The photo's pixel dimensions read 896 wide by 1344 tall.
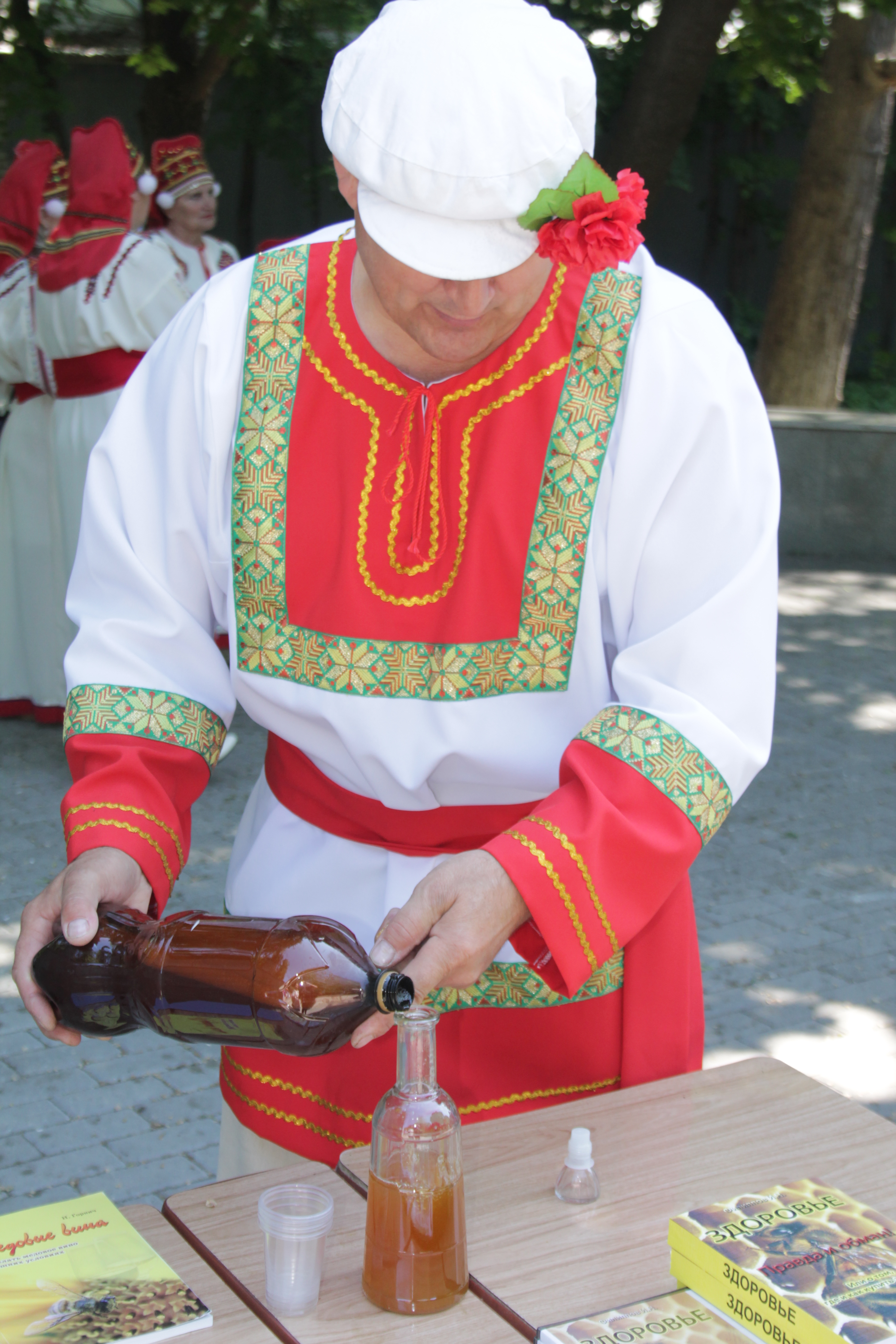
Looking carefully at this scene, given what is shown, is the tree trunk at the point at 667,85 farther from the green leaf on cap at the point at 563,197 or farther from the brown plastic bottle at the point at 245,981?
the brown plastic bottle at the point at 245,981

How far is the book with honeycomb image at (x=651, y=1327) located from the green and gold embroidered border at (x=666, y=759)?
0.49 metres

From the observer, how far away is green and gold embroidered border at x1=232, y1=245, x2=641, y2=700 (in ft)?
5.88

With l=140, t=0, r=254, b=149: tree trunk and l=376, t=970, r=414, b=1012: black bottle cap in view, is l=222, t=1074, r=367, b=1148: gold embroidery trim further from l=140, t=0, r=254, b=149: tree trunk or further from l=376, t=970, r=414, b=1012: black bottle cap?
l=140, t=0, r=254, b=149: tree trunk

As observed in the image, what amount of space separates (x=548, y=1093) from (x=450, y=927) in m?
0.47

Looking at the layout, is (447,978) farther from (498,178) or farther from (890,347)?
(890,347)

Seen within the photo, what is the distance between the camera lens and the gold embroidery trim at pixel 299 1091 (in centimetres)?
185

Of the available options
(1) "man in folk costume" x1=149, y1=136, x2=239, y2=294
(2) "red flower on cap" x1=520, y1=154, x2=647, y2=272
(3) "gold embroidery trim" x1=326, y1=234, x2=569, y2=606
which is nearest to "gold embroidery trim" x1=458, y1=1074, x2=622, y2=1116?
(3) "gold embroidery trim" x1=326, y1=234, x2=569, y2=606

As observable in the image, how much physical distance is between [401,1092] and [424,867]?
0.47 metres

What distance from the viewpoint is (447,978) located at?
5.04 ft

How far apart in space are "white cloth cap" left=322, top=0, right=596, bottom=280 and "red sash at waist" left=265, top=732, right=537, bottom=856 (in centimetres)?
64

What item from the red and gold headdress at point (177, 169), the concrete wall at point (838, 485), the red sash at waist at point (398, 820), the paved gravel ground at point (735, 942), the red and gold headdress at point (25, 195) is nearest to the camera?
the red sash at waist at point (398, 820)

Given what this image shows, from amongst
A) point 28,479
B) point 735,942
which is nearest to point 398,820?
point 735,942

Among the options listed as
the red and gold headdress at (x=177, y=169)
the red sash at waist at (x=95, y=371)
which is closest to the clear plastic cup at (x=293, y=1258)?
the red sash at waist at (x=95, y=371)

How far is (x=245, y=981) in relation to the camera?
1.46 m
